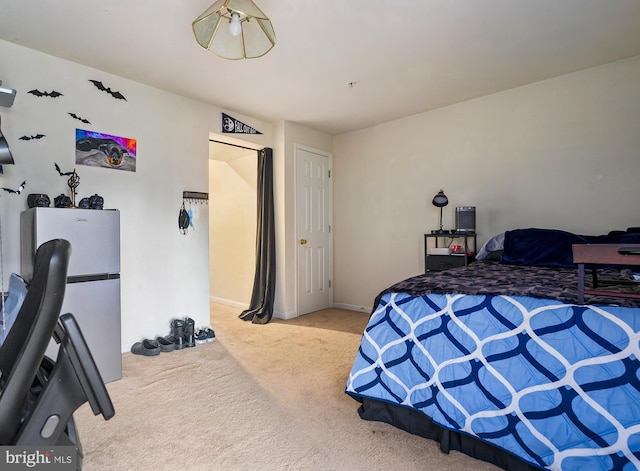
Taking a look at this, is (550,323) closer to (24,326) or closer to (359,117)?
(24,326)

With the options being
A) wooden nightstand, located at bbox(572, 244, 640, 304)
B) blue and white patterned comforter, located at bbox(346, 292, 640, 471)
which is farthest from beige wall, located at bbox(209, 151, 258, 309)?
wooden nightstand, located at bbox(572, 244, 640, 304)

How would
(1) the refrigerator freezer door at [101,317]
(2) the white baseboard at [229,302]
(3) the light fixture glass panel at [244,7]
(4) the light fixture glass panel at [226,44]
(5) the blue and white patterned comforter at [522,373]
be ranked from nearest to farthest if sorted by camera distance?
(5) the blue and white patterned comforter at [522,373] → (3) the light fixture glass panel at [244,7] → (4) the light fixture glass panel at [226,44] → (1) the refrigerator freezer door at [101,317] → (2) the white baseboard at [229,302]

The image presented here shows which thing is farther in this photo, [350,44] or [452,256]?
[452,256]

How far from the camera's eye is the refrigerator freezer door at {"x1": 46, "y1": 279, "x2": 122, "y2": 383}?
8.05 ft

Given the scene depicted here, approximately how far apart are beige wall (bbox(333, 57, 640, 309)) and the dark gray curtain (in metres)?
1.07

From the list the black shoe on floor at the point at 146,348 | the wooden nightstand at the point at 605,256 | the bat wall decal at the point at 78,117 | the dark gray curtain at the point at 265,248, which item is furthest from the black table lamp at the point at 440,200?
the bat wall decal at the point at 78,117

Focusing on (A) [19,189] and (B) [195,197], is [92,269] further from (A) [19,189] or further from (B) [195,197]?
(B) [195,197]

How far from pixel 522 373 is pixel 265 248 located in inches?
131

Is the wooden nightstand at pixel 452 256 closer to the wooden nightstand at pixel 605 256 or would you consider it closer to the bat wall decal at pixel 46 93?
the wooden nightstand at pixel 605 256

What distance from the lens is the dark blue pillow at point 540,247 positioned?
8.65ft

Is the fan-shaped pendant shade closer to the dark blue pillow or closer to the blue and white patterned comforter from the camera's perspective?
the blue and white patterned comforter

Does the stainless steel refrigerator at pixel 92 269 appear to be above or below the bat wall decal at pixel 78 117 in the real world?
below

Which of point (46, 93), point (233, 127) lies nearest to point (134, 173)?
point (46, 93)

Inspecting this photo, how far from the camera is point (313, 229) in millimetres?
4742
